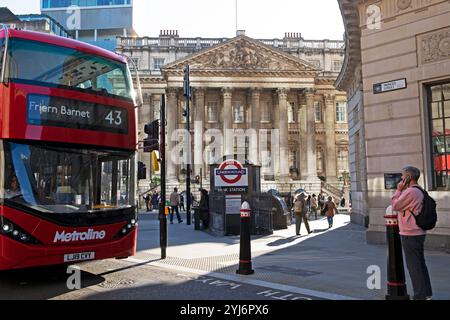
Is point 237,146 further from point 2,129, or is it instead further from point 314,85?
point 2,129

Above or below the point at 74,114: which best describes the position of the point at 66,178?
below

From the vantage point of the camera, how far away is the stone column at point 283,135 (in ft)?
171

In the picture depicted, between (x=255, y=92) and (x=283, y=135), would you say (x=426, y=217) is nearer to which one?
(x=283, y=135)

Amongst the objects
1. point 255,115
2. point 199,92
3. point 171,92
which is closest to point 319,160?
point 255,115

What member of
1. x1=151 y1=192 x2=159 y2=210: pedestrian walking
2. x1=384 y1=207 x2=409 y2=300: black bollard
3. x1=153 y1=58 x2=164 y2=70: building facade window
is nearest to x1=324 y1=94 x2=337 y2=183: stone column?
x1=153 y1=58 x2=164 y2=70: building facade window

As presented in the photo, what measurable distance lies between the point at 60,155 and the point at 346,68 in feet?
46.9

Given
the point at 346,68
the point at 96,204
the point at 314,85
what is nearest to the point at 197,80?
the point at 314,85

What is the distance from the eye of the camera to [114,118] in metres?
8.06

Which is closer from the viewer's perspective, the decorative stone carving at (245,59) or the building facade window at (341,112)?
the decorative stone carving at (245,59)

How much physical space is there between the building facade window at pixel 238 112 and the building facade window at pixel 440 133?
45.1 meters

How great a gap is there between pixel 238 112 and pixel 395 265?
51095 mm

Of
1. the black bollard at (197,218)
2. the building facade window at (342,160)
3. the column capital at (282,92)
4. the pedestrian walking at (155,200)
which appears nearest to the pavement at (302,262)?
the black bollard at (197,218)

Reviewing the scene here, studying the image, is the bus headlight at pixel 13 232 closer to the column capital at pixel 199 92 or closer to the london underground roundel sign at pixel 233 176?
the london underground roundel sign at pixel 233 176
